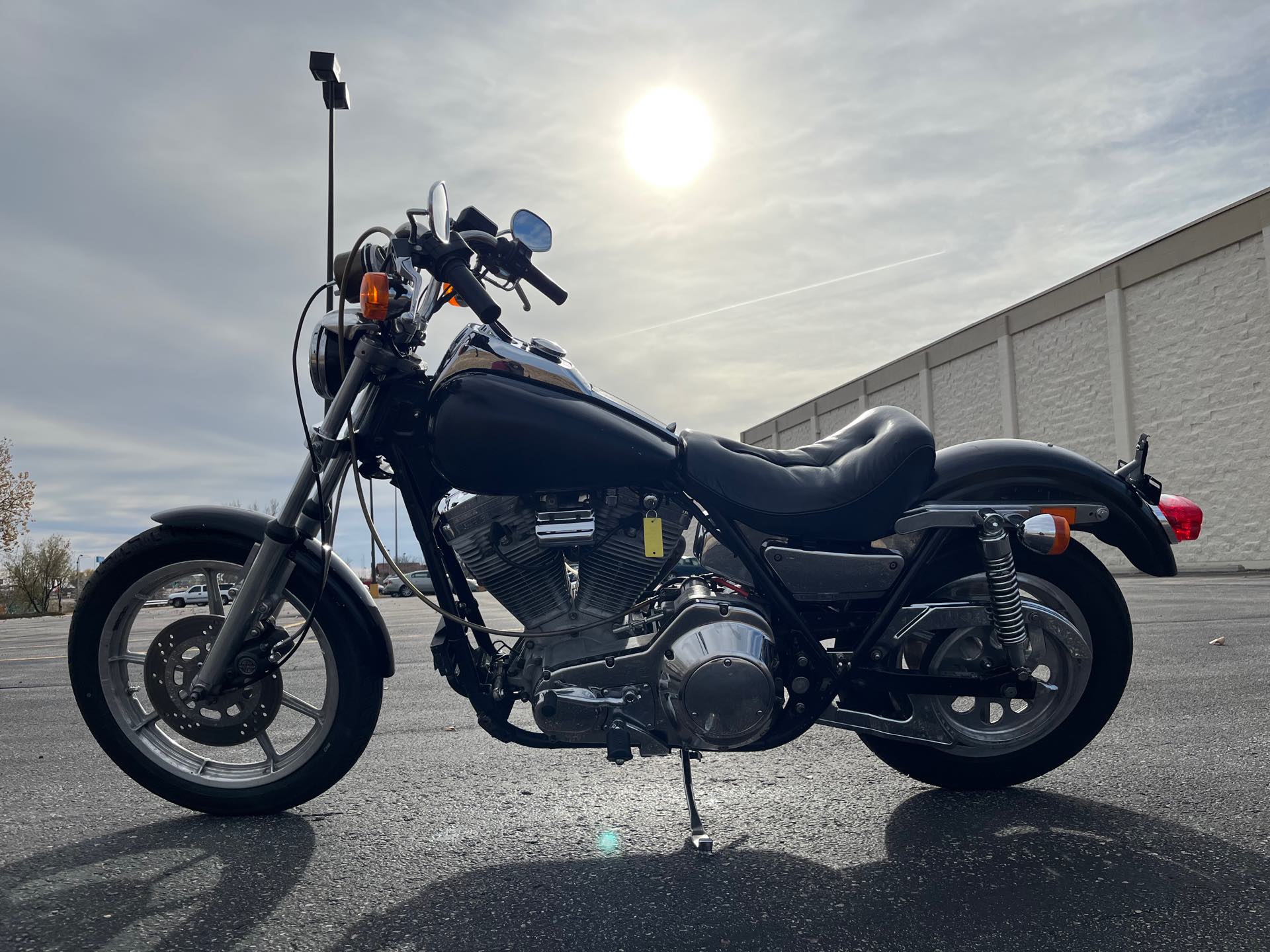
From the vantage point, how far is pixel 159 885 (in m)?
2.26

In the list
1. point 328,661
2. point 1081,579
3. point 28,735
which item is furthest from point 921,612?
point 28,735

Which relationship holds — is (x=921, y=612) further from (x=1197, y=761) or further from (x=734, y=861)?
(x=1197, y=761)

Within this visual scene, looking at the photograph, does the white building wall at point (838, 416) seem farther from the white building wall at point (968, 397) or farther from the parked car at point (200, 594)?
the parked car at point (200, 594)

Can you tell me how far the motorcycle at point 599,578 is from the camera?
8.35 ft

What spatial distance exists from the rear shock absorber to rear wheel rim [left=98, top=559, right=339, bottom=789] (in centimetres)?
205

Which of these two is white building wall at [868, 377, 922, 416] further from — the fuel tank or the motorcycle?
the fuel tank

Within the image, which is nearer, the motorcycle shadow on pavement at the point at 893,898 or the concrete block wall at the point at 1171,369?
the motorcycle shadow on pavement at the point at 893,898

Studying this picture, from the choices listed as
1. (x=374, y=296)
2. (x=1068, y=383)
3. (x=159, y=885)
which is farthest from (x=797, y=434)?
(x=159, y=885)

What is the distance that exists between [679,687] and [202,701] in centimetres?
150

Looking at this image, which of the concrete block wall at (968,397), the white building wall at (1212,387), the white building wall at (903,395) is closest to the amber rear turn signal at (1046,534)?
the white building wall at (1212,387)

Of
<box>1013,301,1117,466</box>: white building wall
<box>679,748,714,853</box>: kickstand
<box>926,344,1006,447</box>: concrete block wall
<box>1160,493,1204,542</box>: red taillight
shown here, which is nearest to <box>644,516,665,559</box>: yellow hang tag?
<box>679,748,714,853</box>: kickstand

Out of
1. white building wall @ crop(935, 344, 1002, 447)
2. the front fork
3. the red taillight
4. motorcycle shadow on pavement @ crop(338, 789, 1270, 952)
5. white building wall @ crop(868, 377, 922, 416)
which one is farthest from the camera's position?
white building wall @ crop(868, 377, 922, 416)

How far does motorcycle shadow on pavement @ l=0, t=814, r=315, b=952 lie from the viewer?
2.01 m

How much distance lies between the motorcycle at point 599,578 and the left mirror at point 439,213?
0.01m
